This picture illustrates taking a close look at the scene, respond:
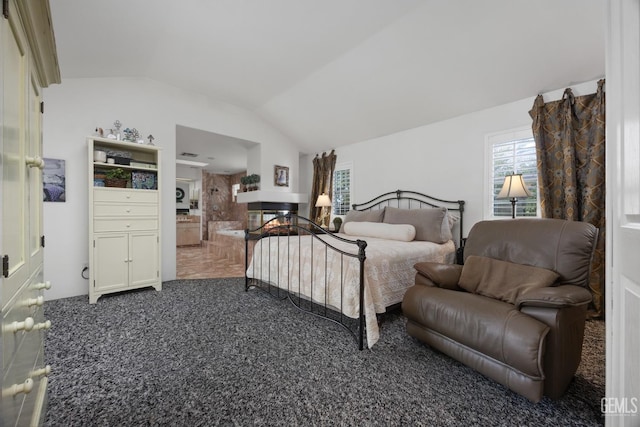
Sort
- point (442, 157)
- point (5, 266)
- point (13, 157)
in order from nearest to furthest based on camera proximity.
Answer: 1. point (5, 266)
2. point (13, 157)
3. point (442, 157)

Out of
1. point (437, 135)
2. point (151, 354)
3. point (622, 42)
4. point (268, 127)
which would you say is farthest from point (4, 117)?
point (268, 127)

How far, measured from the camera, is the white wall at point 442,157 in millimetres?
3404

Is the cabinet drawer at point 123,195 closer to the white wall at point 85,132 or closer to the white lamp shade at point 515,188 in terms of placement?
the white wall at point 85,132

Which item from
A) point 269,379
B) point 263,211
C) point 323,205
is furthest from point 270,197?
point 269,379

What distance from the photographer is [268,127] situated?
5.46 metres

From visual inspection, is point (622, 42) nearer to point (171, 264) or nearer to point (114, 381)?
point (114, 381)

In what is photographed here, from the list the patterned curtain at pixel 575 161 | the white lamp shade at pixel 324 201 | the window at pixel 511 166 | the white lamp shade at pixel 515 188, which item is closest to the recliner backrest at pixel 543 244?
the white lamp shade at pixel 515 188

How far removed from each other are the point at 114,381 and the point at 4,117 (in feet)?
5.32

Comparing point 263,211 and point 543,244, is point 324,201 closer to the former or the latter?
point 263,211

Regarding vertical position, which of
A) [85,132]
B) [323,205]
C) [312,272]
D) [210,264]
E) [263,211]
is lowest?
[210,264]

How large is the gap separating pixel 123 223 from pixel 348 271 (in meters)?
2.84

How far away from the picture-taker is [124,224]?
3.28 meters

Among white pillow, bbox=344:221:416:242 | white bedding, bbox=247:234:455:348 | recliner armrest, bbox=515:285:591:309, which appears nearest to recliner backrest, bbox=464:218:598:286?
recliner armrest, bbox=515:285:591:309

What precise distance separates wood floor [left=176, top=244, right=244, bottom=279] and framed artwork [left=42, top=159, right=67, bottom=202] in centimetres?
181
